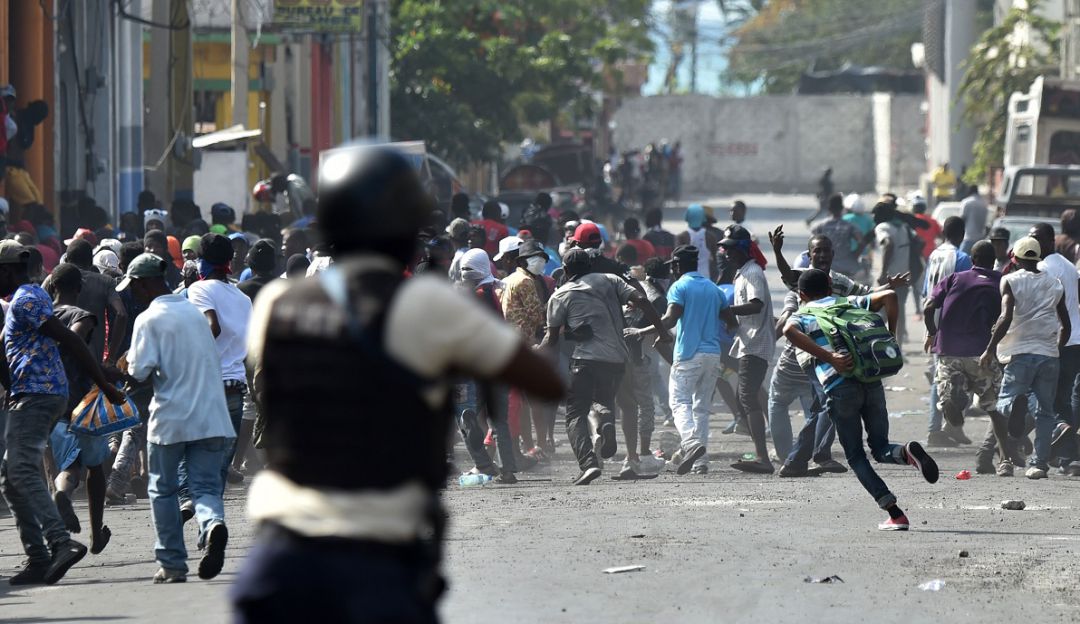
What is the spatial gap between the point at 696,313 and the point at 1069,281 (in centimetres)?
244

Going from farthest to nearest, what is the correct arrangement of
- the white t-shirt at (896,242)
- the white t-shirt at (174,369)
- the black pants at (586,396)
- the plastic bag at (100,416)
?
the white t-shirt at (896,242) < the black pants at (586,396) < the plastic bag at (100,416) < the white t-shirt at (174,369)

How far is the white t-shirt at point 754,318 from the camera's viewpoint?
43.0 feet

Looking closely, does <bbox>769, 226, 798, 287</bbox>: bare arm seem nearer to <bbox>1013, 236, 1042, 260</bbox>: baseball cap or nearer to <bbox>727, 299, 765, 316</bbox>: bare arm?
<bbox>727, 299, 765, 316</bbox>: bare arm

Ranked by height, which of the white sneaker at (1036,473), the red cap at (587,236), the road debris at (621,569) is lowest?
the white sneaker at (1036,473)

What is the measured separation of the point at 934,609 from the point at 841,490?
3633 mm

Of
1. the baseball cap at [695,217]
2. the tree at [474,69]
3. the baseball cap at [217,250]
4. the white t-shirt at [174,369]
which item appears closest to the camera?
the white t-shirt at [174,369]

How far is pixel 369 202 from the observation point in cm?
416

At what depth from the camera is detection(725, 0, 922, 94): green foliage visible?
84.2m

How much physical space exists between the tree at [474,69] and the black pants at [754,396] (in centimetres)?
2258

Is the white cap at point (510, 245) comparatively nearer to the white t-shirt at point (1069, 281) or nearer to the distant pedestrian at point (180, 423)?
the white t-shirt at point (1069, 281)

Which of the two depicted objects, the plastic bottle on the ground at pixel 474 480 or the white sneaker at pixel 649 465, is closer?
the plastic bottle on the ground at pixel 474 480

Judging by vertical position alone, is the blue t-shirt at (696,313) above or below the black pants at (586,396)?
above

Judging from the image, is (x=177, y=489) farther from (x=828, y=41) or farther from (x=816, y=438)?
(x=828, y=41)

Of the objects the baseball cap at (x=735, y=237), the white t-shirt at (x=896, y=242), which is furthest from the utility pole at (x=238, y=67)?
the baseball cap at (x=735, y=237)
